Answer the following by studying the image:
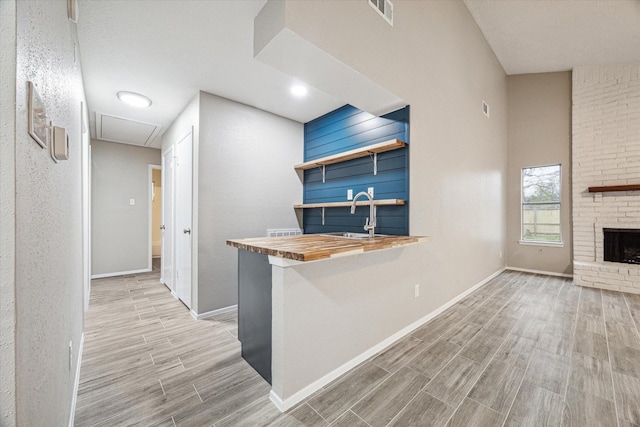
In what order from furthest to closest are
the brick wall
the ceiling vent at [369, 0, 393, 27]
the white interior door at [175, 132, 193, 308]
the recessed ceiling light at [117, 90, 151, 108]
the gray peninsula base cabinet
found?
the brick wall → the white interior door at [175, 132, 193, 308] → the recessed ceiling light at [117, 90, 151, 108] → the ceiling vent at [369, 0, 393, 27] → the gray peninsula base cabinet

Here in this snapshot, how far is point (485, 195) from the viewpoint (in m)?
4.33

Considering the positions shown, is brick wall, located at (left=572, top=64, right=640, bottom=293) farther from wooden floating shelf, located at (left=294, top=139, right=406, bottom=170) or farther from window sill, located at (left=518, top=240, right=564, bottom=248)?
wooden floating shelf, located at (left=294, top=139, right=406, bottom=170)

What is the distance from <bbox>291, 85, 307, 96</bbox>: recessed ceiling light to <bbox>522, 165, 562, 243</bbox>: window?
4.93 m

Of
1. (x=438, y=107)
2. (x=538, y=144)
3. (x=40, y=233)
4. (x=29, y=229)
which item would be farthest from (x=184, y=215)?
(x=538, y=144)

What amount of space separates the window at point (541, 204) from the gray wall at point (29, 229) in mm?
6694

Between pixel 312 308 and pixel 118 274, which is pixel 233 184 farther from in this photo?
pixel 118 274

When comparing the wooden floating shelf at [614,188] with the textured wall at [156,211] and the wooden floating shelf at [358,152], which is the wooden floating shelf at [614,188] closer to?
the wooden floating shelf at [358,152]

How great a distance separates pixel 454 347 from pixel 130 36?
12.3 feet

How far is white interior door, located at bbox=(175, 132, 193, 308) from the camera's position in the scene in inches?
125

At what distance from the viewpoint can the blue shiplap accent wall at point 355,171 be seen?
2617 millimetres

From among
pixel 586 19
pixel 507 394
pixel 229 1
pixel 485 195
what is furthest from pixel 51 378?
pixel 586 19

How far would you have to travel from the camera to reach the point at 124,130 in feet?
14.4

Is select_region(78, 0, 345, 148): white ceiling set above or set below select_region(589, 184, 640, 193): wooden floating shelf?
above

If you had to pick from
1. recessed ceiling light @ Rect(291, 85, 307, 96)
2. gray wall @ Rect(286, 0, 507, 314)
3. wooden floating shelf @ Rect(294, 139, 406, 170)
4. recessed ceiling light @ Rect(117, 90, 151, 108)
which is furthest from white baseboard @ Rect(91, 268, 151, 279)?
gray wall @ Rect(286, 0, 507, 314)
